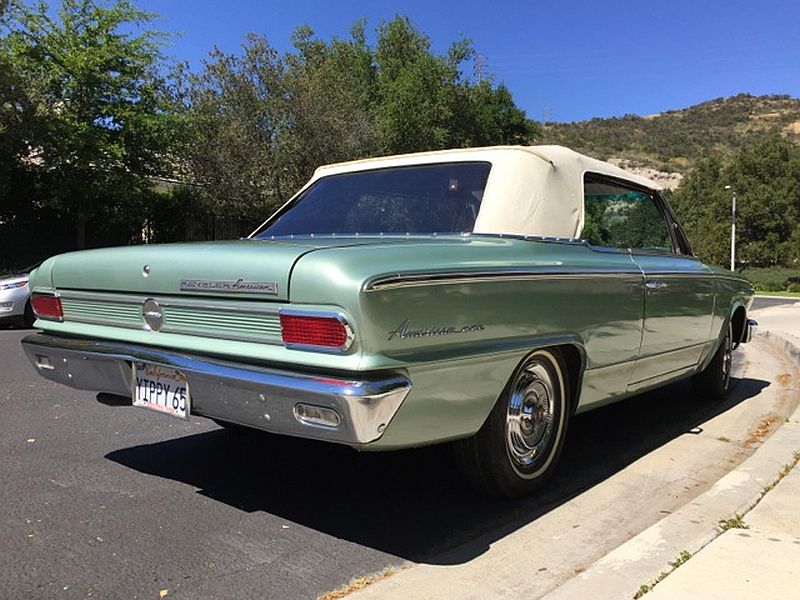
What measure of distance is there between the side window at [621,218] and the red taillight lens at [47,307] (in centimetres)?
293

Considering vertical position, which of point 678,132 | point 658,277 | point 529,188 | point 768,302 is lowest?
point 768,302

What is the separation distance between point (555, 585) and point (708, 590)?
552 mm

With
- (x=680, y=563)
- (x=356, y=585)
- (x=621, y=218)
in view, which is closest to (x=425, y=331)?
(x=356, y=585)

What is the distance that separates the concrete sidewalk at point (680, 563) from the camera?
2.71 metres

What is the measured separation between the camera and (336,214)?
4.35 metres

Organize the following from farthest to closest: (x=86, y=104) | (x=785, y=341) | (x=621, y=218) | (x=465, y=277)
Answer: (x=86, y=104) → (x=785, y=341) → (x=621, y=218) → (x=465, y=277)

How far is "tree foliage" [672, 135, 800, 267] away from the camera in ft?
140

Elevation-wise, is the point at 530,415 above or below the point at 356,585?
above

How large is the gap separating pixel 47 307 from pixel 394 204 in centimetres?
198

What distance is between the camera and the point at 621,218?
4.88m

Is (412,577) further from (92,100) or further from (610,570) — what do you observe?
(92,100)

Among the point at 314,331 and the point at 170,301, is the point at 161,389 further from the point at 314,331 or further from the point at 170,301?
the point at 314,331

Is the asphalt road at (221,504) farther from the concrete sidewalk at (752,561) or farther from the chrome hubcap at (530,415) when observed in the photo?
the concrete sidewalk at (752,561)

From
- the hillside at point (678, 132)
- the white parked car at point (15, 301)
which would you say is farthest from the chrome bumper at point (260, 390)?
the hillside at point (678, 132)
